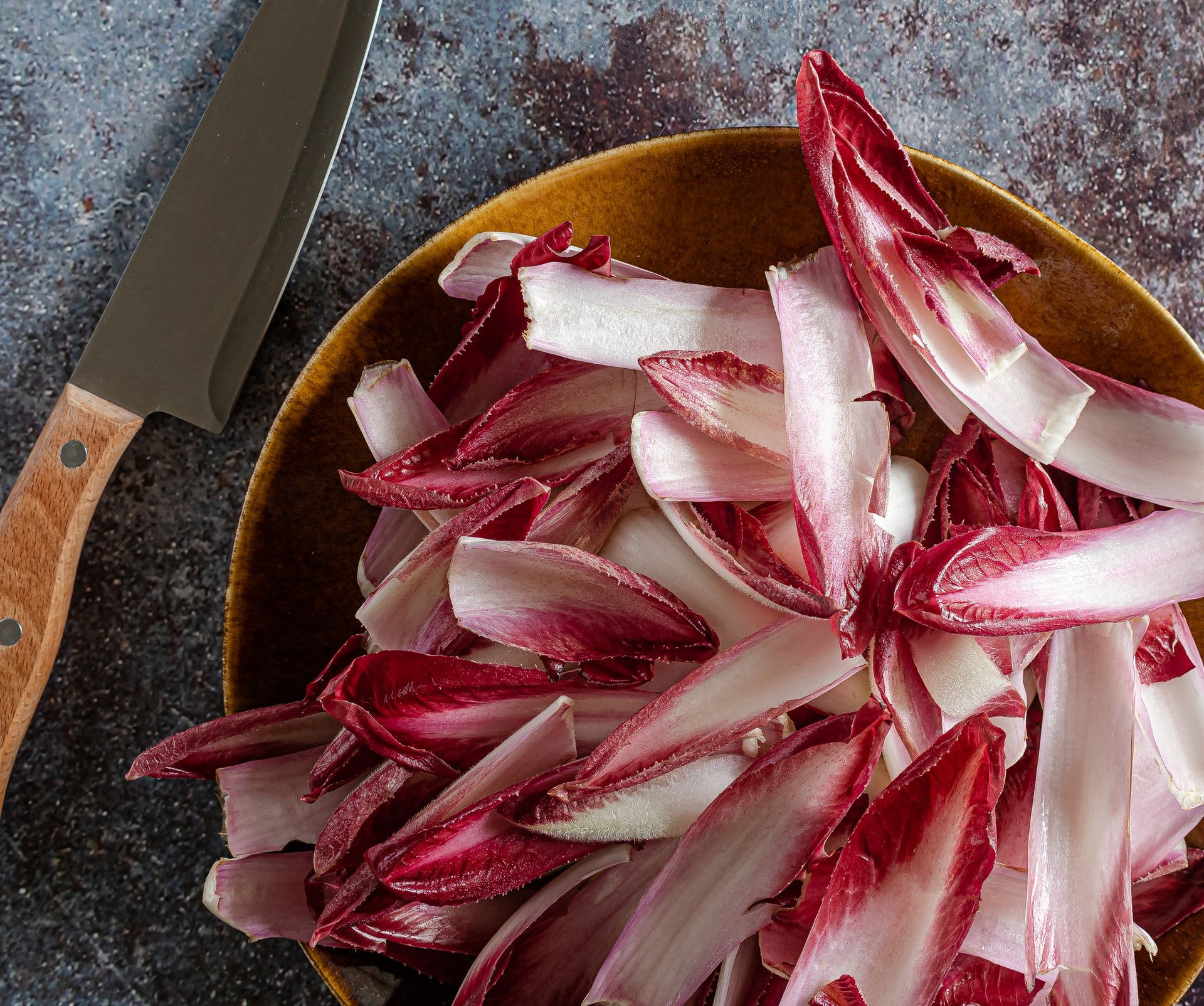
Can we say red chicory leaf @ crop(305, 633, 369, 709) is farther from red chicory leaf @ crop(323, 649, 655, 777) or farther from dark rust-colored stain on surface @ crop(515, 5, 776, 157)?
dark rust-colored stain on surface @ crop(515, 5, 776, 157)

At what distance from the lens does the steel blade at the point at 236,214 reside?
630 mm

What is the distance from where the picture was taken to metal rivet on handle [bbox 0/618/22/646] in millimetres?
Answer: 626

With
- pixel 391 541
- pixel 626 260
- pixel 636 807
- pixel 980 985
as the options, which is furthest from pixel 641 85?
pixel 980 985

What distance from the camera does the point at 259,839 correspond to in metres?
0.56

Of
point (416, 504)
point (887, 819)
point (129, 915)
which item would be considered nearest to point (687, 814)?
point (887, 819)

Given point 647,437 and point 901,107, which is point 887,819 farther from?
point 901,107

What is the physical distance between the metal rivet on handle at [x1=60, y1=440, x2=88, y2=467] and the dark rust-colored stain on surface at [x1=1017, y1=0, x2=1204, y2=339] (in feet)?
2.25

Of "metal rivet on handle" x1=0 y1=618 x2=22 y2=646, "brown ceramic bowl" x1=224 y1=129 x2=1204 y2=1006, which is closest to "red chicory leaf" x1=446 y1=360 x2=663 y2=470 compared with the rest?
"brown ceramic bowl" x1=224 y1=129 x2=1204 y2=1006

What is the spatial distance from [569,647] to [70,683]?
425 mm

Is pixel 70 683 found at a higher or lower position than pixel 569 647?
lower

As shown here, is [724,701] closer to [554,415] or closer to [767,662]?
[767,662]

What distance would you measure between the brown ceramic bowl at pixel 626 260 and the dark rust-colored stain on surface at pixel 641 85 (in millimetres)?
129

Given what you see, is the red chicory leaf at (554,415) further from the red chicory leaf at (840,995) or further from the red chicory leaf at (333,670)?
the red chicory leaf at (840,995)

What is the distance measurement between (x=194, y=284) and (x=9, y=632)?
256mm
